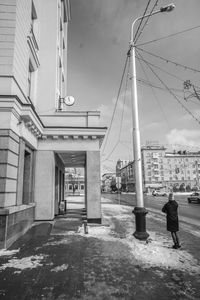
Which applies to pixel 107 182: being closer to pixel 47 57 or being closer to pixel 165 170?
pixel 165 170

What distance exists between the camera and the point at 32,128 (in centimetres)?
982

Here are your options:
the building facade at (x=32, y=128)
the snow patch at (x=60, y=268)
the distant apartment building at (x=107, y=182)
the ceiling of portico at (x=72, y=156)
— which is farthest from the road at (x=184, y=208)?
the distant apartment building at (x=107, y=182)

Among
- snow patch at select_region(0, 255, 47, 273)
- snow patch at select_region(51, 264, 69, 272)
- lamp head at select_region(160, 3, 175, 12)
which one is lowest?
snow patch at select_region(51, 264, 69, 272)

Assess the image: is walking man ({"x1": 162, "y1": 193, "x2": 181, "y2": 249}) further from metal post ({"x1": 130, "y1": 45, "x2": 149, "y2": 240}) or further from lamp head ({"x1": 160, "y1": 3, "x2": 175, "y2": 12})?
lamp head ({"x1": 160, "y1": 3, "x2": 175, "y2": 12})

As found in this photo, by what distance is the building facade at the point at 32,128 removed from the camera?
7.48 meters

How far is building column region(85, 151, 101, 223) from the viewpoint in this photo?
11.1m

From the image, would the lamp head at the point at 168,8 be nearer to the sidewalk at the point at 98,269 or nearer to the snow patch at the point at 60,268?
the sidewalk at the point at 98,269

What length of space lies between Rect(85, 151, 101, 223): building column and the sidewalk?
2768 millimetres

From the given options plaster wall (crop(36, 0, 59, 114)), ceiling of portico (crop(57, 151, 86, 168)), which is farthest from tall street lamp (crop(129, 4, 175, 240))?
plaster wall (crop(36, 0, 59, 114))

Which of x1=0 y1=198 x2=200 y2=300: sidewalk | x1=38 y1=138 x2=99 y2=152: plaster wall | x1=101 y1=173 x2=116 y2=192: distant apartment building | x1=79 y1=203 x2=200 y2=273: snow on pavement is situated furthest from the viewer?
x1=101 y1=173 x2=116 y2=192: distant apartment building

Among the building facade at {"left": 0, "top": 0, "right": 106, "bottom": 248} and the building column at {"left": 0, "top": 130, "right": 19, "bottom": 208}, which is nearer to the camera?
the building column at {"left": 0, "top": 130, "right": 19, "bottom": 208}

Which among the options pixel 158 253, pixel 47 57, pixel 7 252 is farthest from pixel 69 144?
pixel 158 253

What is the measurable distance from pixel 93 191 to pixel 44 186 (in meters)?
2.61

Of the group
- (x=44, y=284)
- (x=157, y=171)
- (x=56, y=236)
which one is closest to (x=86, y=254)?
(x=44, y=284)
